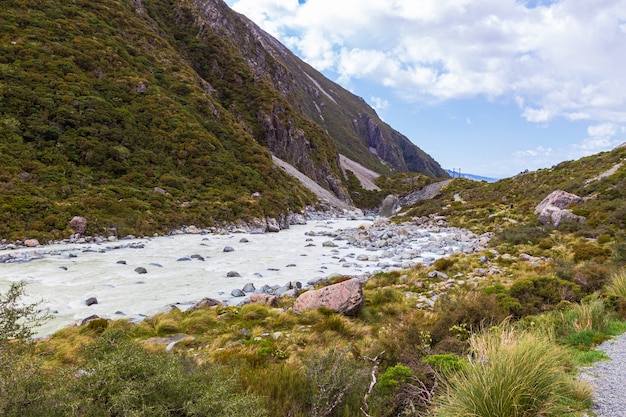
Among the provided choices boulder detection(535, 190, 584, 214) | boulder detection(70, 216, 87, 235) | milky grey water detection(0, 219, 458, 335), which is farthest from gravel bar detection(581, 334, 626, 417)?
boulder detection(70, 216, 87, 235)

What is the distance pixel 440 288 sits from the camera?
44.5 feet

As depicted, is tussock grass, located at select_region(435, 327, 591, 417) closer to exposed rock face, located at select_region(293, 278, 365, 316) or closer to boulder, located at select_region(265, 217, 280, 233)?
exposed rock face, located at select_region(293, 278, 365, 316)

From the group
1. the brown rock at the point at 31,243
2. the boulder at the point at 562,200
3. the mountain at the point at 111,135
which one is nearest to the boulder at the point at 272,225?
the mountain at the point at 111,135

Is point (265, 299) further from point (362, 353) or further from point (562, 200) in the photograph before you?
point (562, 200)

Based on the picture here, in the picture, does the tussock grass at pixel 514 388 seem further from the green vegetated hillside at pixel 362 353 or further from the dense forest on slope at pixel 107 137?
the dense forest on slope at pixel 107 137

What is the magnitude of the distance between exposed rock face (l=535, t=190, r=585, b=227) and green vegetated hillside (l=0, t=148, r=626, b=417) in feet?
22.8

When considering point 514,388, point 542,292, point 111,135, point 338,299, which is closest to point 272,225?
point 111,135

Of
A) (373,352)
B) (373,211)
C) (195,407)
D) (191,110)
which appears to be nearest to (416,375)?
(373,352)

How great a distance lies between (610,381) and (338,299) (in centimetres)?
→ 698

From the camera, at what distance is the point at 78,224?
74.0 ft

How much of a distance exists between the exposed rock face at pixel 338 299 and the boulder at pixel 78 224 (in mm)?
18455

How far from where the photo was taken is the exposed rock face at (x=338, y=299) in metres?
10.9

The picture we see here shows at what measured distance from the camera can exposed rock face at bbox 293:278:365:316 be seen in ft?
A: 35.7

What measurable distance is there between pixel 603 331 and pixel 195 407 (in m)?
8.54
